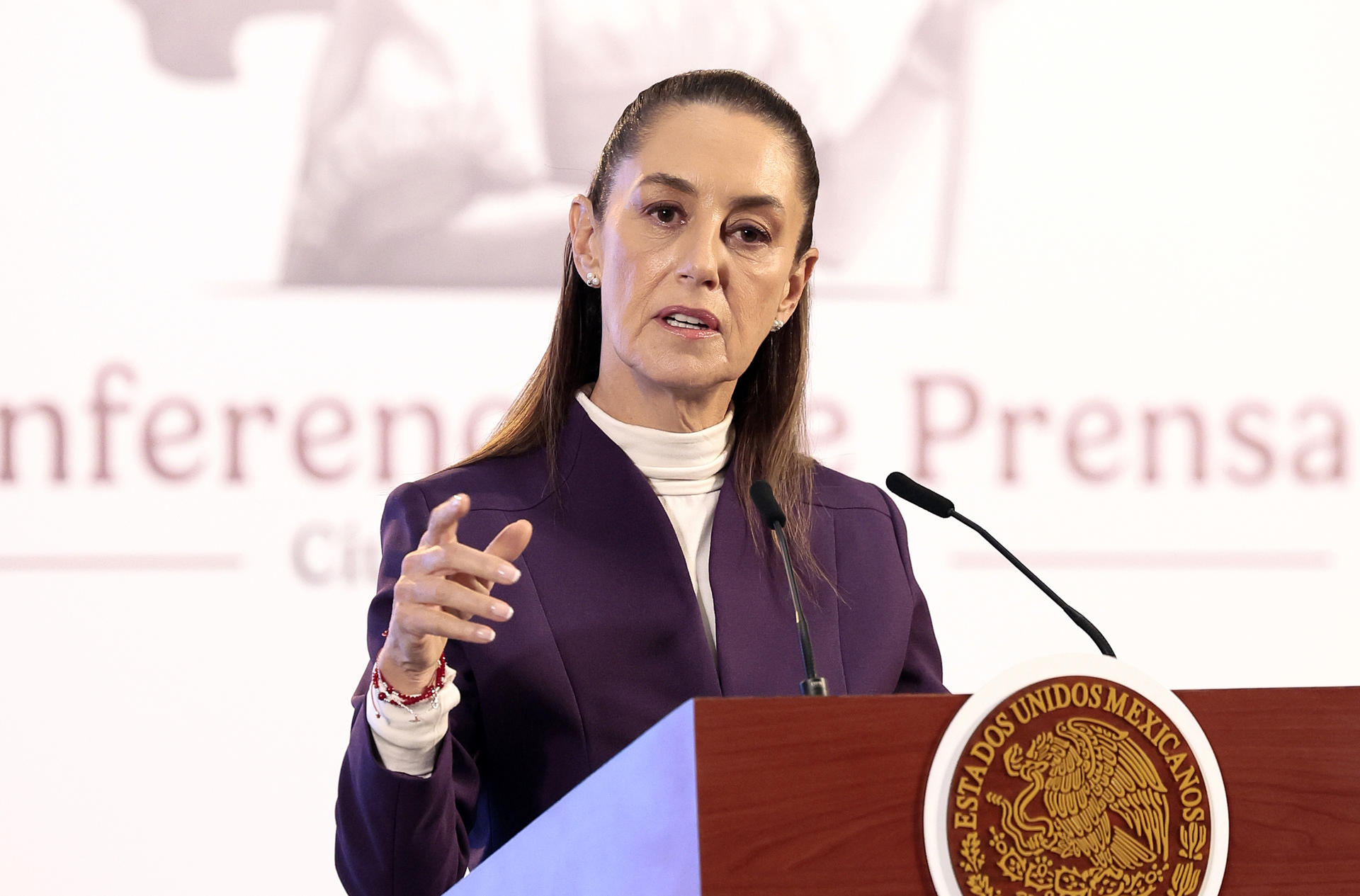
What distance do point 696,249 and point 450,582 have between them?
70 centimetres

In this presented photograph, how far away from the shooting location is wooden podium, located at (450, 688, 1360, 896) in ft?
3.10

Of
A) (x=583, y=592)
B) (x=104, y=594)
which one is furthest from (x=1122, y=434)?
(x=104, y=594)

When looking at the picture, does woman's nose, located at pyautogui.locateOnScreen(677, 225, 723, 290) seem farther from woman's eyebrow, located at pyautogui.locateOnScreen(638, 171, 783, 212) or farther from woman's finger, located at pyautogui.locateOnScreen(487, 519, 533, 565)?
woman's finger, located at pyautogui.locateOnScreen(487, 519, 533, 565)

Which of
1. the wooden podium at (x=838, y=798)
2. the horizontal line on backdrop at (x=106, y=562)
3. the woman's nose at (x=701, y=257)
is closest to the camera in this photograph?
the wooden podium at (x=838, y=798)

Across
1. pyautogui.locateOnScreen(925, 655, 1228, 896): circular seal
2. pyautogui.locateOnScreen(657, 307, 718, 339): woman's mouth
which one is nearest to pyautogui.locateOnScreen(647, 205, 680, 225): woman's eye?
pyautogui.locateOnScreen(657, 307, 718, 339): woman's mouth

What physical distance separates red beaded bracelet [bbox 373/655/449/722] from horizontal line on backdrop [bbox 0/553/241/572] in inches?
51.0

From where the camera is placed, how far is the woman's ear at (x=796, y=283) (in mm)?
2047

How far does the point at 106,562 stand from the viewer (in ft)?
8.63

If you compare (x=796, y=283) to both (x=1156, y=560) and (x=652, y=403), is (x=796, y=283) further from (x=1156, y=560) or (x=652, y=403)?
(x=1156, y=560)

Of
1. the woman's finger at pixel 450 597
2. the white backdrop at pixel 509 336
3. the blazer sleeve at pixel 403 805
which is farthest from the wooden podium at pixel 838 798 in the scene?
the white backdrop at pixel 509 336

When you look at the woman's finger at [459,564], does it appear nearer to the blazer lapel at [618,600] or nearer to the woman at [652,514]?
the woman at [652,514]

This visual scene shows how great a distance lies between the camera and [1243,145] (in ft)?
9.97

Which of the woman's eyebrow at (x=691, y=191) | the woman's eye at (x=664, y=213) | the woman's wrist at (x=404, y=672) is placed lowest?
the woman's wrist at (x=404, y=672)

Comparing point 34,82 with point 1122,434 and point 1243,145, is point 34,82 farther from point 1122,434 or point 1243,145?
point 1243,145
